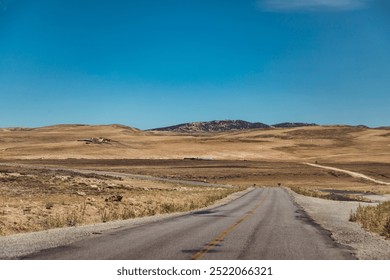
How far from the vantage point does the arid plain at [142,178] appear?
30.9m

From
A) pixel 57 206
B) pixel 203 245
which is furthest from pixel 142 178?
pixel 203 245

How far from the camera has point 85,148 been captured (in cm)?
16725

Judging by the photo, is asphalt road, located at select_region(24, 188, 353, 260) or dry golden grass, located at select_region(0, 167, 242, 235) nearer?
asphalt road, located at select_region(24, 188, 353, 260)

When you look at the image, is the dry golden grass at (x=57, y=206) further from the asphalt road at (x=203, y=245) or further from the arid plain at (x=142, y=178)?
the asphalt road at (x=203, y=245)

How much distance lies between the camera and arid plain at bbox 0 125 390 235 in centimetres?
3086

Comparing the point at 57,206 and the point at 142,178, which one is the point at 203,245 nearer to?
the point at 57,206

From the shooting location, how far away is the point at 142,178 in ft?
279

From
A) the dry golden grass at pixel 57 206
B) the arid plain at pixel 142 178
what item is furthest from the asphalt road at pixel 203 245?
the arid plain at pixel 142 178

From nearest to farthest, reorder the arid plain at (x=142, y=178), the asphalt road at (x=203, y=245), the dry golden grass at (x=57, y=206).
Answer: the asphalt road at (x=203, y=245)
the dry golden grass at (x=57, y=206)
the arid plain at (x=142, y=178)

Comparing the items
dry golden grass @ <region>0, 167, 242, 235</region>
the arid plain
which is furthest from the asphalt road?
the arid plain

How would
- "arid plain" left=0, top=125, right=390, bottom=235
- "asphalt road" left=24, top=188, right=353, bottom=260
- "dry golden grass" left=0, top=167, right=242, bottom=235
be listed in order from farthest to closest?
"arid plain" left=0, top=125, right=390, bottom=235, "dry golden grass" left=0, top=167, right=242, bottom=235, "asphalt road" left=24, top=188, right=353, bottom=260

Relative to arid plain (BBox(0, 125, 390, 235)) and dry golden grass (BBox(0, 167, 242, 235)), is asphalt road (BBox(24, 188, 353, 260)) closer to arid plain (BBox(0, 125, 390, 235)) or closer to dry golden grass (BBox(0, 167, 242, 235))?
dry golden grass (BBox(0, 167, 242, 235))
